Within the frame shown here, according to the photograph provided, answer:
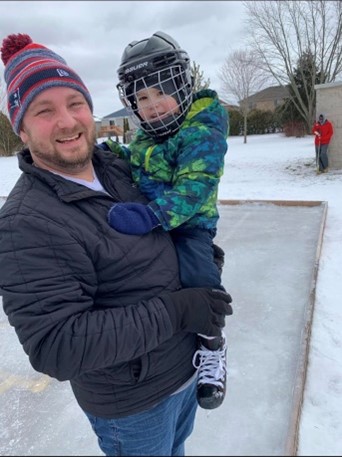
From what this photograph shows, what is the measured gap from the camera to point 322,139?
9.10 metres

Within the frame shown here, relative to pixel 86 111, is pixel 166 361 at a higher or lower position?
lower

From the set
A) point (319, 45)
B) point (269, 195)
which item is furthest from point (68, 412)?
point (319, 45)

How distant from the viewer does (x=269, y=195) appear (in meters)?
7.17

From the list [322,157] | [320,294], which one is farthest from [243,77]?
[320,294]

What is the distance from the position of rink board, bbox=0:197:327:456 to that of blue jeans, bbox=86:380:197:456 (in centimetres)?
8

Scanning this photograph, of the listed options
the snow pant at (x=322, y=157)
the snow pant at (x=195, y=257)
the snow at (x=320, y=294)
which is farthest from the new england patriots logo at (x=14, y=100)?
the snow pant at (x=322, y=157)

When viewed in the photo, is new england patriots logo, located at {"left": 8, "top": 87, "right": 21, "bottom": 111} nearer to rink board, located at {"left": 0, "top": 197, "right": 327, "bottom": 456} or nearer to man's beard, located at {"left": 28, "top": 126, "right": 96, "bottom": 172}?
man's beard, located at {"left": 28, "top": 126, "right": 96, "bottom": 172}

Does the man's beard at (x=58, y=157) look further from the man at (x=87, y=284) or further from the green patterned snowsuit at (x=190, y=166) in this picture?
the green patterned snowsuit at (x=190, y=166)

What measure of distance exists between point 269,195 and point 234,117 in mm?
21450

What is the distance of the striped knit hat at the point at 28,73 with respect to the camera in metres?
1.08

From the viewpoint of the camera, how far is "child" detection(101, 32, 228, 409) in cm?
127

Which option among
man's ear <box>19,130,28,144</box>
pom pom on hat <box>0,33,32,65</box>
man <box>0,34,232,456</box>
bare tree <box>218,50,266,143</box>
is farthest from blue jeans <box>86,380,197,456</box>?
bare tree <box>218,50,266,143</box>

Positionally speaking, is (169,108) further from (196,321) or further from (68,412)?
(68,412)

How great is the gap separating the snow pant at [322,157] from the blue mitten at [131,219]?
913cm
